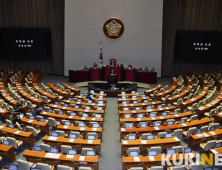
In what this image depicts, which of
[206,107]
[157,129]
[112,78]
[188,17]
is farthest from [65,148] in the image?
[188,17]

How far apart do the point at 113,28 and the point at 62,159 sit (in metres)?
16.4

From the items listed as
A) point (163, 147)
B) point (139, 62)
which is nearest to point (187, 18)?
point (139, 62)

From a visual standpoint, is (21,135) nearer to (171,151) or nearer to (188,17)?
(171,151)

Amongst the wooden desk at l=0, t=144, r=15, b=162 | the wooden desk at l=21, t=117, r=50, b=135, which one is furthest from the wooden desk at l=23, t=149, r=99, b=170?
the wooden desk at l=21, t=117, r=50, b=135

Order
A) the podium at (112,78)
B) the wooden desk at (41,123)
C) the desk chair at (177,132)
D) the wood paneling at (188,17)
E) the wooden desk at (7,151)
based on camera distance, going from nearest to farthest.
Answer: the wooden desk at (7,151)
the desk chair at (177,132)
the wooden desk at (41,123)
the podium at (112,78)
the wood paneling at (188,17)

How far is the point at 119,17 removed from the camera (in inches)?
883

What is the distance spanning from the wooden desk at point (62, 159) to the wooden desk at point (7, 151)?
2.48ft

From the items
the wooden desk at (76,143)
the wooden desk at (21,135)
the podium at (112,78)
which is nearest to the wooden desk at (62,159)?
the wooden desk at (76,143)

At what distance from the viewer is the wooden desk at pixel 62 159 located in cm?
851

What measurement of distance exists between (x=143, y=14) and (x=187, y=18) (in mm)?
4507

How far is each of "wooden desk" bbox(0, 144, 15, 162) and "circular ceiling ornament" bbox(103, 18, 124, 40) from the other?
51.8 feet

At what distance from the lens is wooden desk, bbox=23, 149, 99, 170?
8.51 m

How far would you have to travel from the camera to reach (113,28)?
74.4 ft

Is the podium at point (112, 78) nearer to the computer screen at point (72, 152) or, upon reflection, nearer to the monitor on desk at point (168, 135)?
the monitor on desk at point (168, 135)
